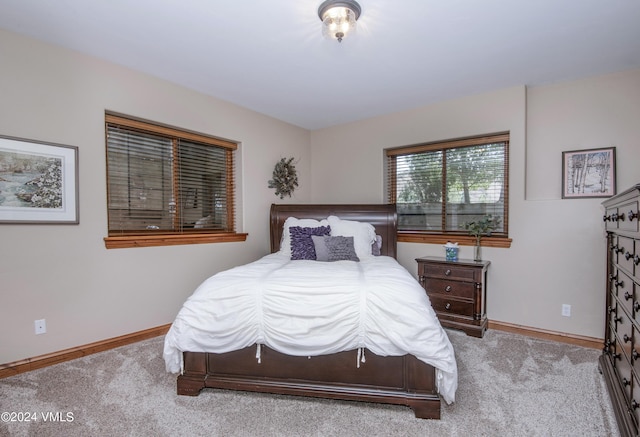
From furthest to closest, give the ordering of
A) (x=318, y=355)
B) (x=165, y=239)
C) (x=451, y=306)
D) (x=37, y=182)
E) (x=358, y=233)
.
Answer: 1. (x=358, y=233)
2. (x=451, y=306)
3. (x=165, y=239)
4. (x=37, y=182)
5. (x=318, y=355)

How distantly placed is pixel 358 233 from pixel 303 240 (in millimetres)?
590

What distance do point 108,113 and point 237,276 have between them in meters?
1.93

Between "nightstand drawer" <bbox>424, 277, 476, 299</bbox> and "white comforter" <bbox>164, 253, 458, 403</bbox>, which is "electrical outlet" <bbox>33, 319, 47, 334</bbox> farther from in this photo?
"nightstand drawer" <bbox>424, 277, 476, 299</bbox>

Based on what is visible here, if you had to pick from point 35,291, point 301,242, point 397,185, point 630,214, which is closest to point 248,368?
point 301,242

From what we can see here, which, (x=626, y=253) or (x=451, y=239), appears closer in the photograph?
(x=626, y=253)

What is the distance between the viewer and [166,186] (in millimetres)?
3191

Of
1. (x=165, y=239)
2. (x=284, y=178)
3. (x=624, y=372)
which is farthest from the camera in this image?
(x=284, y=178)

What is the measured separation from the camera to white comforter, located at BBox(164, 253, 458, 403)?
5.63 feet

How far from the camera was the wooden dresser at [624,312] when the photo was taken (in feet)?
4.89

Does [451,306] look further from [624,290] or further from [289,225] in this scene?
[289,225]

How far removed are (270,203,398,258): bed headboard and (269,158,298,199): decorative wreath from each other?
260mm

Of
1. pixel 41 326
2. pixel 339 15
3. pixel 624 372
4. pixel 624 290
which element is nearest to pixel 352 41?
pixel 339 15

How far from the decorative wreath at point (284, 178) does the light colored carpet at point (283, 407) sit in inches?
94.0

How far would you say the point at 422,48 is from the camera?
2.41m
